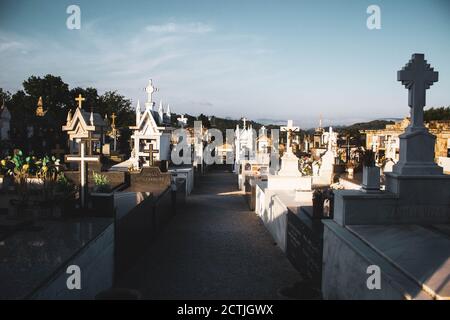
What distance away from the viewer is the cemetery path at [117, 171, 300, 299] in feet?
22.9

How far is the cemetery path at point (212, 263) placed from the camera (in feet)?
22.9

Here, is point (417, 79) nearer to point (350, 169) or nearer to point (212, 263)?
point (212, 263)

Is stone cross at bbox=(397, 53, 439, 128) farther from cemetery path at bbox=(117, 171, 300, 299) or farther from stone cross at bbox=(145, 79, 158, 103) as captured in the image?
stone cross at bbox=(145, 79, 158, 103)

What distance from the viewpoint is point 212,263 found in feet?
28.0

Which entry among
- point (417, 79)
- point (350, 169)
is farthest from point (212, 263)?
point (350, 169)

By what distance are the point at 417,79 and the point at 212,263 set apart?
5136 millimetres

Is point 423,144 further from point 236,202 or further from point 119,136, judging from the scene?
point 119,136

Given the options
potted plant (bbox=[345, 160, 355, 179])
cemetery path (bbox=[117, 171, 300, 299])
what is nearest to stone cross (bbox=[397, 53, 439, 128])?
cemetery path (bbox=[117, 171, 300, 299])

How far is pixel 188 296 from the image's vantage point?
21.8 ft

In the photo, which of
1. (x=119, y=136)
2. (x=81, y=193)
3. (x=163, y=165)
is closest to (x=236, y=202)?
(x=163, y=165)

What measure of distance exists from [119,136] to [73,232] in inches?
1414

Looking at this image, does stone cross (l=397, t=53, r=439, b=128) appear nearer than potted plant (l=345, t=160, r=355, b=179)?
Yes

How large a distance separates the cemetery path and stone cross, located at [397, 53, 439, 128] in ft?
12.0

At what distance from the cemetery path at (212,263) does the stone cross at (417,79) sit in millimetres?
3644
